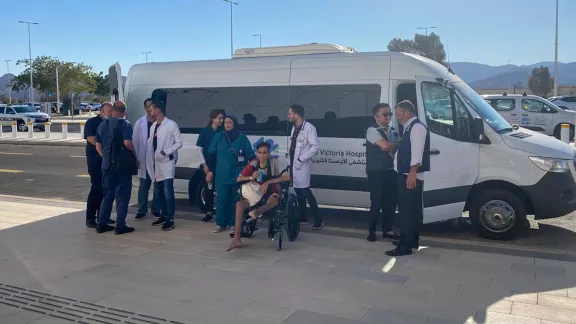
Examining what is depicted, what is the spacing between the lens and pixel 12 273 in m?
5.88

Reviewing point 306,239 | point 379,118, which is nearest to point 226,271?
point 306,239

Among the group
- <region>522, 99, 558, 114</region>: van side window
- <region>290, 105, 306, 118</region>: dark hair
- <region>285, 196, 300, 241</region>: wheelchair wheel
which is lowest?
<region>285, 196, 300, 241</region>: wheelchair wheel

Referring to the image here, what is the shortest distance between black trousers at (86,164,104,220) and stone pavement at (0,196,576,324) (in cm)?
80

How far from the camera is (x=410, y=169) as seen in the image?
6.22m

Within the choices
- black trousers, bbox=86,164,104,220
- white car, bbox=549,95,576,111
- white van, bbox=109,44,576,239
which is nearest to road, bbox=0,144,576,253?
white van, bbox=109,44,576,239

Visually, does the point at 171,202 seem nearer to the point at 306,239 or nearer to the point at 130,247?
the point at 130,247

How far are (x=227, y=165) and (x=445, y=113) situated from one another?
3008 mm

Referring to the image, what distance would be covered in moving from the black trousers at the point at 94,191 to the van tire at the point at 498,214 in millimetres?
5294

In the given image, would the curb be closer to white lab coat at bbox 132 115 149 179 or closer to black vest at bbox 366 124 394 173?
white lab coat at bbox 132 115 149 179

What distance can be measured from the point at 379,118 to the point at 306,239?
73.1 inches

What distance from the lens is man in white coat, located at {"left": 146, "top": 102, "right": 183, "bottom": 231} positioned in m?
7.76

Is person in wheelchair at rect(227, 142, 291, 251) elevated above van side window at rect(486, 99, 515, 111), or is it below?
below

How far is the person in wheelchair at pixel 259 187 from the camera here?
Result: 6801 mm

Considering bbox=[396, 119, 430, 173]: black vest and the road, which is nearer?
bbox=[396, 119, 430, 173]: black vest
